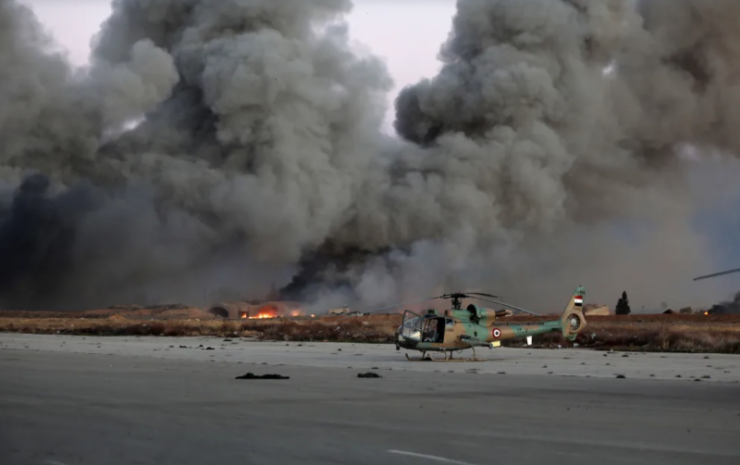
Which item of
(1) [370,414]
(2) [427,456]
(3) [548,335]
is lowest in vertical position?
(2) [427,456]

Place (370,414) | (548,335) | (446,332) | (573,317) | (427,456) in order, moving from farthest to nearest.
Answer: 1. (548,335)
2. (573,317)
3. (446,332)
4. (370,414)
5. (427,456)

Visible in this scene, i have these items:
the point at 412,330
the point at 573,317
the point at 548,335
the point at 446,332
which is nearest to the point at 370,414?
the point at 412,330

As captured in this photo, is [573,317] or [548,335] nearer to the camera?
[573,317]

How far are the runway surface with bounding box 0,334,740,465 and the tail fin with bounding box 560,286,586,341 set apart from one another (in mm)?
7963

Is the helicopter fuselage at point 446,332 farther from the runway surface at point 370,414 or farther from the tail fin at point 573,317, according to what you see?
the tail fin at point 573,317

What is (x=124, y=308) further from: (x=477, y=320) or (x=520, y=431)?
(x=520, y=431)

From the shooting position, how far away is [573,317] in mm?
36906

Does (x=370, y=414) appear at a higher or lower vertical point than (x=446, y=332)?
lower

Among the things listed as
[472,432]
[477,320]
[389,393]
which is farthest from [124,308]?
[472,432]

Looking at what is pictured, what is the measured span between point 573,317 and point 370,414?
23.4 m

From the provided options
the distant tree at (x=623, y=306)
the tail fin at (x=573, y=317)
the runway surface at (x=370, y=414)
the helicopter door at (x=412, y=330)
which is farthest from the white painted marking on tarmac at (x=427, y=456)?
the distant tree at (x=623, y=306)

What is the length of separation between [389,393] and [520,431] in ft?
21.3

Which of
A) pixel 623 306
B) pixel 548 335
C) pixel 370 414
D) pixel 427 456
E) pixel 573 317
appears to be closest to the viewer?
pixel 427 456

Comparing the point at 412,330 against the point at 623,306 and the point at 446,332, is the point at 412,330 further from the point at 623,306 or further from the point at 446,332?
the point at 623,306
